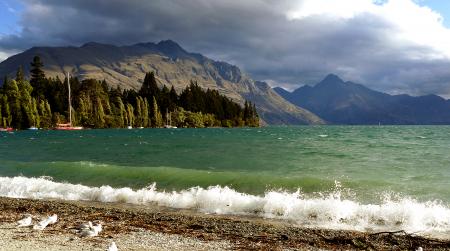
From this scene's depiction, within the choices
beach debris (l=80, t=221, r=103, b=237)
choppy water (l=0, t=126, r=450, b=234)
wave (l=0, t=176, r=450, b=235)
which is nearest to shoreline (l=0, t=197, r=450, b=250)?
beach debris (l=80, t=221, r=103, b=237)

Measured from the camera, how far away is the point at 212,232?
14953mm

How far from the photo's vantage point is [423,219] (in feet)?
58.6

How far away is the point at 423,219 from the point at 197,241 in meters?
10.2

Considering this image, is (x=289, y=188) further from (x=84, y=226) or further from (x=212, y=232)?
(x=84, y=226)

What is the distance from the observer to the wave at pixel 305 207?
1769 centimetres

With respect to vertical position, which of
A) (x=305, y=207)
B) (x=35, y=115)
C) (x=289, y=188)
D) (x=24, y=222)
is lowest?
(x=289, y=188)

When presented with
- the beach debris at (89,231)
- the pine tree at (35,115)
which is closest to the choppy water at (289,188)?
the beach debris at (89,231)

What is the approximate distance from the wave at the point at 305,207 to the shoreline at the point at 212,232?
1.41 metres

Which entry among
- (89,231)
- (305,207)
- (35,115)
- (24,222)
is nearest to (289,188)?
(305,207)

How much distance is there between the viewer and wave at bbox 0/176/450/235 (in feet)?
58.0

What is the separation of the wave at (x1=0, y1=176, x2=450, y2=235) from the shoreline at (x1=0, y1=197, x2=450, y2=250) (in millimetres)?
1413

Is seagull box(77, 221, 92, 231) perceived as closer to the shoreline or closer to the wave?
the shoreline

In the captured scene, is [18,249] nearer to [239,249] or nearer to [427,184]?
[239,249]

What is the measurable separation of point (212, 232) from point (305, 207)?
244 inches
